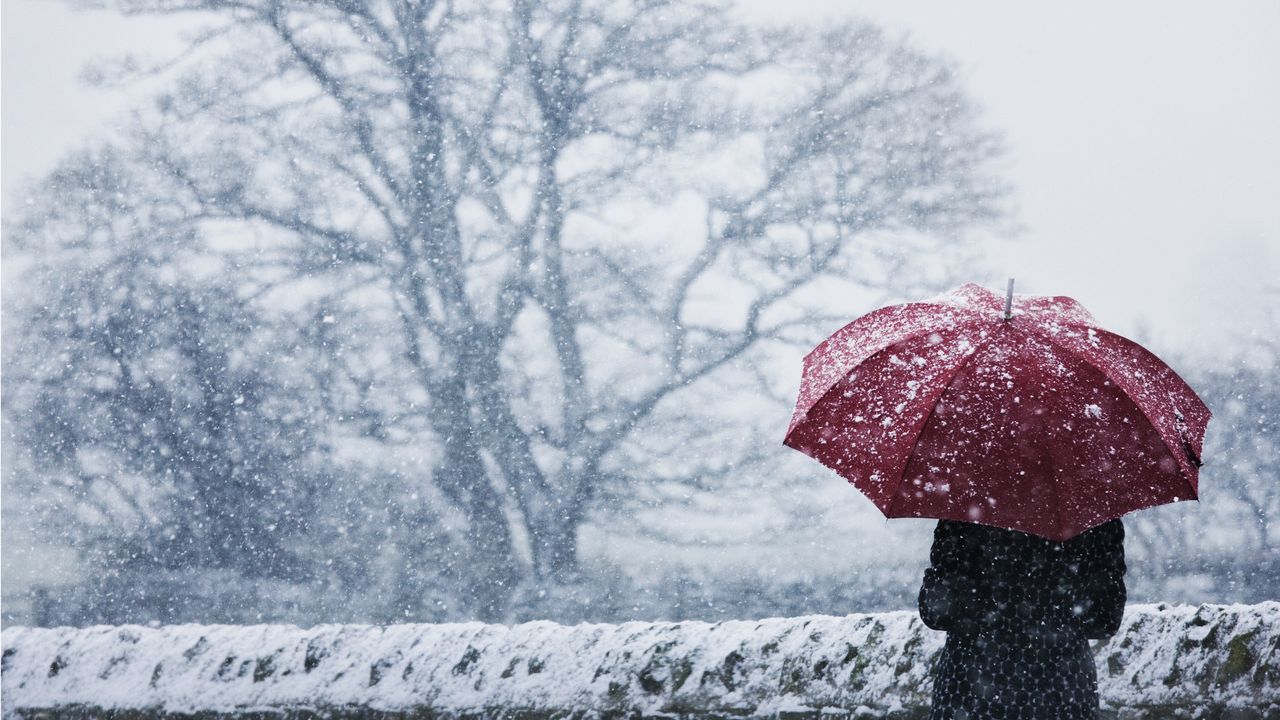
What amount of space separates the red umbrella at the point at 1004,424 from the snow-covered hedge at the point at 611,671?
0.99 meters

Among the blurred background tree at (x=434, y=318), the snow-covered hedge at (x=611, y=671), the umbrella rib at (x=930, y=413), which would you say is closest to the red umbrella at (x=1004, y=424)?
the umbrella rib at (x=930, y=413)

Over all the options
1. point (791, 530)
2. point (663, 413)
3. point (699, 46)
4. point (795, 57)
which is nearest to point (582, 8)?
point (699, 46)

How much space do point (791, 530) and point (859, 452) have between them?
9.70 m

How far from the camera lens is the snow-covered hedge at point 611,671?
10.1 ft

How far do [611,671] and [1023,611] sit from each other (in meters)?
1.32

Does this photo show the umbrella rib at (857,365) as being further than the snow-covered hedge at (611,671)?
No

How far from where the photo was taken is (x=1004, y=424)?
2262mm

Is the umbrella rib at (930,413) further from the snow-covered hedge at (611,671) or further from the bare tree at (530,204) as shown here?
the bare tree at (530,204)

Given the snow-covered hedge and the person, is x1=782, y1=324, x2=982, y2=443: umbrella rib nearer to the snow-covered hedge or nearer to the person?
the person

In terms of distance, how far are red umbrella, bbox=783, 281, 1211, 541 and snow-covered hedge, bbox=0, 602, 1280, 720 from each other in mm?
988

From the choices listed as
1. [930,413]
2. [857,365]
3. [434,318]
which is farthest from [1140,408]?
[434,318]

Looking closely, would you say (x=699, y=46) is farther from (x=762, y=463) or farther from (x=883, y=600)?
(x=883, y=600)

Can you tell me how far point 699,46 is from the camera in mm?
12805

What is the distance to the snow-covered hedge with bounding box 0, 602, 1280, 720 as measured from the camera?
3.07m
